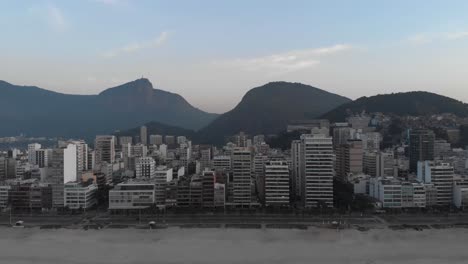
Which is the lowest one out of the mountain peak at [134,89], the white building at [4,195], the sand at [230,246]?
the sand at [230,246]

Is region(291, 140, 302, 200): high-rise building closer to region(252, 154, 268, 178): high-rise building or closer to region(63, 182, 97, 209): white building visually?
region(252, 154, 268, 178): high-rise building

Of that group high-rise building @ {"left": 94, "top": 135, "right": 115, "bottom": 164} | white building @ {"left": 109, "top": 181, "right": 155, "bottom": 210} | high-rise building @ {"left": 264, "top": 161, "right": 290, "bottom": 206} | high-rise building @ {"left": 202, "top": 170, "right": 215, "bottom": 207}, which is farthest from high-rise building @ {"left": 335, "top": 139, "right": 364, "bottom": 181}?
high-rise building @ {"left": 94, "top": 135, "right": 115, "bottom": 164}

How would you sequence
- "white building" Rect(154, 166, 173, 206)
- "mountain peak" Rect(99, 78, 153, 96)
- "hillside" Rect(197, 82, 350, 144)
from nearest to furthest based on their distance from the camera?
"white building" Rect(154, 166, 173, 206) < "hillside" Rect(197, 82, 350, 144) < "mountain peak" Rect(99, 78, 153, 96)

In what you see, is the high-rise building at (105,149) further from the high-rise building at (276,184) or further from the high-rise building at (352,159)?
the high-rise building at (276,184)

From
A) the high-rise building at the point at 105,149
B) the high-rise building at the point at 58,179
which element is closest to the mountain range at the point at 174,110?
the high-rise building at the point at 105,149

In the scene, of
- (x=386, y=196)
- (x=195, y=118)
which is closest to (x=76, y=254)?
(x=386, y=196)

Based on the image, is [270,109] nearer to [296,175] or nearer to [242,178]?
[296,175]

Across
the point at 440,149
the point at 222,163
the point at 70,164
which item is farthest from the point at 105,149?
the point at 440,149
